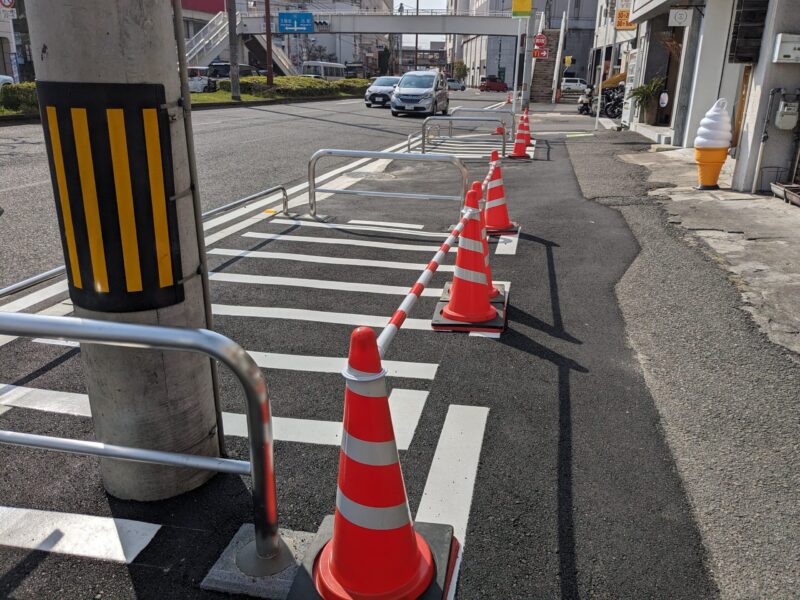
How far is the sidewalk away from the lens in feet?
17.4

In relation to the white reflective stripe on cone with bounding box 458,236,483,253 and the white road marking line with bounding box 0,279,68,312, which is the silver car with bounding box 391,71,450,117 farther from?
the white reflective stripe on cone with bounding box 458,236,483,253

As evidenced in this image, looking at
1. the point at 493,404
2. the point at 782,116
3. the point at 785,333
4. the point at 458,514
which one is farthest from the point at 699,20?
the point at 458,514

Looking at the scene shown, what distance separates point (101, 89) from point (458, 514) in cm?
234

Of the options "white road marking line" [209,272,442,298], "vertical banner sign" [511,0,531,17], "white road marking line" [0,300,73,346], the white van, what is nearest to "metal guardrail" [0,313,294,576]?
"white road marking line" [0,300,73,346]

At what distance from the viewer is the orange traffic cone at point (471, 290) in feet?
16.6

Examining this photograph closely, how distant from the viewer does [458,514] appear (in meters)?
2.95

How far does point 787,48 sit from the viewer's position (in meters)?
9.38

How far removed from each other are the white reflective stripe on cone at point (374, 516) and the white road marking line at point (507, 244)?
5.21m

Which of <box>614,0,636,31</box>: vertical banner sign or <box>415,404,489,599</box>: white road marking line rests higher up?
<box>614,0,636,31</box>: vertical banner sign

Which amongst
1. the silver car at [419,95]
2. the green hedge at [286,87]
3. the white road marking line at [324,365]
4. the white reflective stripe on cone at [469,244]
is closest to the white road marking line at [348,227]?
the white reflective stripe on cone at [469,244]

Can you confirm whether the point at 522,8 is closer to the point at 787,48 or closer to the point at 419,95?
the point at 419,95

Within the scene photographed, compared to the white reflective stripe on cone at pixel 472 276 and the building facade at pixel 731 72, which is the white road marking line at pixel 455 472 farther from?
the building facade at pixel 731 72

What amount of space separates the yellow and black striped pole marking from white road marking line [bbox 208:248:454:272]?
4.16 meters

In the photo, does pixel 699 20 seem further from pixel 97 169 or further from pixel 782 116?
pixel 97 169
